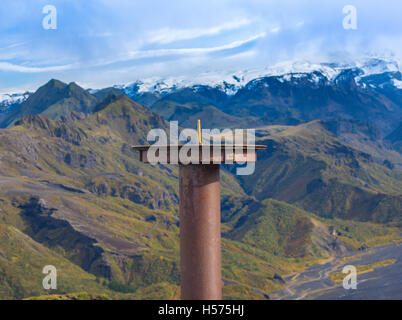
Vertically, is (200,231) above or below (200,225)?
below

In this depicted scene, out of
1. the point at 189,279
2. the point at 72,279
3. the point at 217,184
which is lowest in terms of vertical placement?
the point at 189,279
